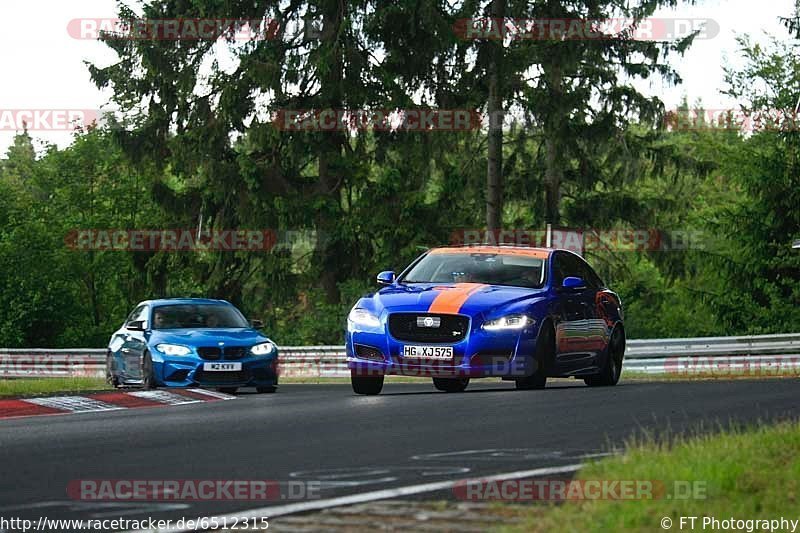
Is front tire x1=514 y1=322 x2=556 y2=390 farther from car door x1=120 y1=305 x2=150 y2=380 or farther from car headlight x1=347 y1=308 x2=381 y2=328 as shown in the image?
car door x1=120 y1=305 x2=150 y2=380

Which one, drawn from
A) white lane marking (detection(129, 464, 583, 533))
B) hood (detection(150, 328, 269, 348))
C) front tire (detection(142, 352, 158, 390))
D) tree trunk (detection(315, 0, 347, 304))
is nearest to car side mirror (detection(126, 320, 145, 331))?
hood (detection(150, 328, 269, 348))

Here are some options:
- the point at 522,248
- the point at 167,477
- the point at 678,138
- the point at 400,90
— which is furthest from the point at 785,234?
the point at 678,138

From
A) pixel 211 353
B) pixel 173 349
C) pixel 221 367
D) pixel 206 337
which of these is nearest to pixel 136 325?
pixel 173 349

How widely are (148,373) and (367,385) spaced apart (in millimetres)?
4744

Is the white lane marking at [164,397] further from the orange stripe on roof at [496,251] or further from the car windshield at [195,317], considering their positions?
the orange stripe on roof at [496,251]

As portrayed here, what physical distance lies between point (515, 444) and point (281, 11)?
34.3m

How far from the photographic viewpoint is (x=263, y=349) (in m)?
22.1

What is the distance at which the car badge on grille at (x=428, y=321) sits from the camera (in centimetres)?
1736

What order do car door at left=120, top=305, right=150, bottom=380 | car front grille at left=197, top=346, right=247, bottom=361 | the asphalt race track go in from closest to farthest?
the asphalt race track, car front grille at left=197, top=346, right=247, bottom=361, car door at left=120, top=305, right=150, bottom=380

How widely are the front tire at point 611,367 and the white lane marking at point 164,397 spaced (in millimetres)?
5418

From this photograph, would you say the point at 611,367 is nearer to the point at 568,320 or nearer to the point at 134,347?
the point at 568,320

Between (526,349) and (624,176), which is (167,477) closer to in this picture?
(526,349)

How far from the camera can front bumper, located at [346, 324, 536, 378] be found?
17.3m

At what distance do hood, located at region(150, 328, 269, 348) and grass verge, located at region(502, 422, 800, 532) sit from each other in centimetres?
1196
